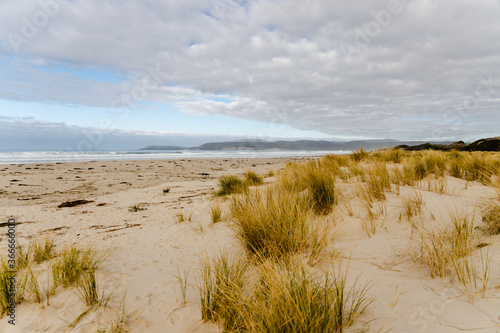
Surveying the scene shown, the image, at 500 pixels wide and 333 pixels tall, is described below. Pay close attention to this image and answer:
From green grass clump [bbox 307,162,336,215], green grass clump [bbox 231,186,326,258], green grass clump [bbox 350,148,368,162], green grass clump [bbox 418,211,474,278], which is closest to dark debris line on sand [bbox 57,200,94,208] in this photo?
green grass clump [bbox 231,186,326,258]

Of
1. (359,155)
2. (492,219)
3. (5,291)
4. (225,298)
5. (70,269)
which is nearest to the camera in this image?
(225,298)

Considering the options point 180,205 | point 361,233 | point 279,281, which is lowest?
point 180,205

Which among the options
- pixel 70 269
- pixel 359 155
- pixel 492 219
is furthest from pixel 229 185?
pixel 359 155

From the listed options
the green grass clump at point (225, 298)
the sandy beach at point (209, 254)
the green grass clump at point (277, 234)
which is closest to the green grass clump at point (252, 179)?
the sandy beach at point (209, 254)

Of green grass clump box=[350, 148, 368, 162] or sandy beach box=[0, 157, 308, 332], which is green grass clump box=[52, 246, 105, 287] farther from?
green grass clump box=[350, 148, 368, 162]

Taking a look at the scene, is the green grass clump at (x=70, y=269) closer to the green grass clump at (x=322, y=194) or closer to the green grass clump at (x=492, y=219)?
the green grass clump at (x=322, y=194)

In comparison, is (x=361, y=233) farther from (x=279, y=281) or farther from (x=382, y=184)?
(x=279, y=281)

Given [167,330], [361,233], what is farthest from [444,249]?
[167,330]

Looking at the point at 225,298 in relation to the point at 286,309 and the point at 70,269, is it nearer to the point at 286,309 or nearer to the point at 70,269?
the point at 286,309

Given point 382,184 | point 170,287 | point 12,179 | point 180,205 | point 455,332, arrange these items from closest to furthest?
point 455,332, point 170,287, point 382,184, point 180,205, point 12,179

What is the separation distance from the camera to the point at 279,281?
1.66 meters

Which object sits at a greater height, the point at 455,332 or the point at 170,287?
the point at 455,332

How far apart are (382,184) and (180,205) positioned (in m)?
4.98

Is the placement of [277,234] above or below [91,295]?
above
